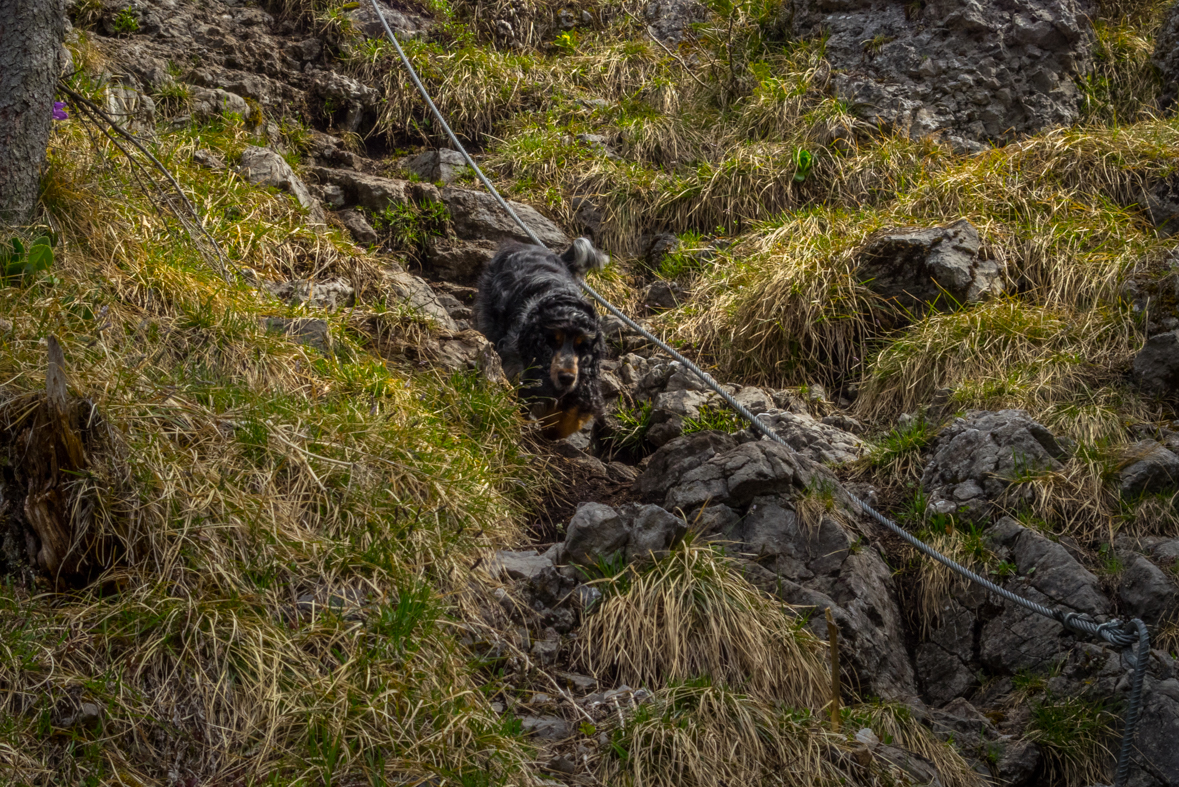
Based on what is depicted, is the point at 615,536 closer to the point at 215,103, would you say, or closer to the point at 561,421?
the point at 561,421

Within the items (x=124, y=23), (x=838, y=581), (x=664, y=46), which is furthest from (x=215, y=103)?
(x=838, y=581)

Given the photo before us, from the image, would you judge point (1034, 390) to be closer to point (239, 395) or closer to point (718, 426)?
point (718, 426)

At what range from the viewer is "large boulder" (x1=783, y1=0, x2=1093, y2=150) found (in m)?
7.09

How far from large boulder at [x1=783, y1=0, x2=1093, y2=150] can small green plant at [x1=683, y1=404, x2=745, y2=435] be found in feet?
12.1

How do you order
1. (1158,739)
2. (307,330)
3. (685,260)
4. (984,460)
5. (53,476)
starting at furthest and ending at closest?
1. (685,260)
2. (307,330)
3. (984,460)
4. (1158,739)
5. (53,476)

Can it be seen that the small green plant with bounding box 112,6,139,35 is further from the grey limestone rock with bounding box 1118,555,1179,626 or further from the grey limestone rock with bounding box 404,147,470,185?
the grey limestone rock with bounding box 1118,555,1179,626

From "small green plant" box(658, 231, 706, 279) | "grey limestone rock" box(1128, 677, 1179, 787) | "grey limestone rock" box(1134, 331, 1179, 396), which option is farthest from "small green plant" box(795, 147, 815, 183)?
"grey limestone rock" box(1128, 677, 1179, 787)

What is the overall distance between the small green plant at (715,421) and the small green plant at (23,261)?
3188 millimetres

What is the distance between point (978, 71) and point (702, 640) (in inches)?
240

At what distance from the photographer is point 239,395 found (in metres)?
3.35

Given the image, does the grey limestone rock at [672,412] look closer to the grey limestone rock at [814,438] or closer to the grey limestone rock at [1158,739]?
the grey limestone rock at [814,438]

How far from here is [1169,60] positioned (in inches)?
278

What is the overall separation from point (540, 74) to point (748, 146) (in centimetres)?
Result: 219

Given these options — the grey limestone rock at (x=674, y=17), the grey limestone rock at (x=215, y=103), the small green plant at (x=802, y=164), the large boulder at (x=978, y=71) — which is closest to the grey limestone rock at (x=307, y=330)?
the grey limestone rock at (x=215, y=103)
